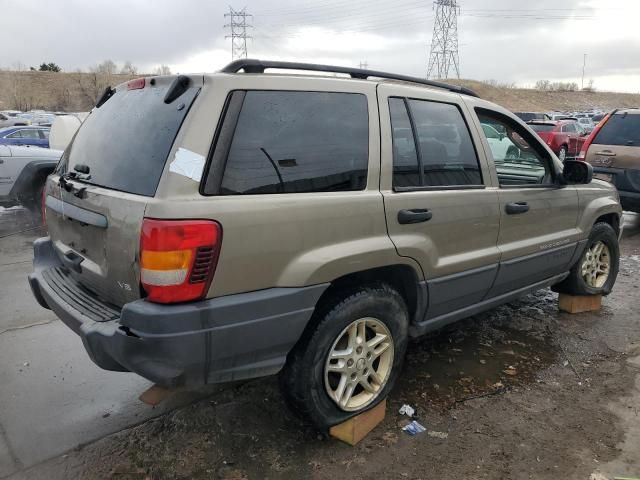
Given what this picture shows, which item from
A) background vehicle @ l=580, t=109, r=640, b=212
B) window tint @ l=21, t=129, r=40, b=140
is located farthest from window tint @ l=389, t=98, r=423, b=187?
window tint @ l=21, t=129, r=40, b=140

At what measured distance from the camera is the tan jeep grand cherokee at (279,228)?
2.12 meters

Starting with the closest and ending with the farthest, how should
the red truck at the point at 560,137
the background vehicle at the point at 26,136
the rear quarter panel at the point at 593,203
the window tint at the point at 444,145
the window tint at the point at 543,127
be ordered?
the window tint at the point at 444,145
the rear quarter panel at the point at 593,203
the background vehicle at the point at 26,136
the red truck at the point at 560,137
the window tint at the point at 543,127

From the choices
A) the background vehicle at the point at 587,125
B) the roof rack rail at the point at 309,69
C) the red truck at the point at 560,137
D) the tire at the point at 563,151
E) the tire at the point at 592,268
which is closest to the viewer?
the roof rack rail at the point at 309,69

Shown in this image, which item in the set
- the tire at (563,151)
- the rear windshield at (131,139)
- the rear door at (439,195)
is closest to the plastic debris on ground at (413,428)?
the rear door at (439,195)

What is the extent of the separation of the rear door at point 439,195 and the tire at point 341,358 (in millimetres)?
294

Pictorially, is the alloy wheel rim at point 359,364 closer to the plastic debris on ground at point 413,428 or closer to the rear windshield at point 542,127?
the plastic debris on ground at point 413,428

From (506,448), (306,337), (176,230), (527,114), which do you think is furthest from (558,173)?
(527,114)

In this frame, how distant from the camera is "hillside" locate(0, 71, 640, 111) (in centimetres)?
6228

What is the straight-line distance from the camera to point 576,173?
12.6 ft

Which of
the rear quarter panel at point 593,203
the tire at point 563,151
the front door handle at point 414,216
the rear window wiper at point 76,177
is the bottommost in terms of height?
the tire at point 563,151

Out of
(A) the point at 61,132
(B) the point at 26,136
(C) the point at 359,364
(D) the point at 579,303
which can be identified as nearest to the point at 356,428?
(C) the point at 359,364

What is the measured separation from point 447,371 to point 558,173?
5.67ft

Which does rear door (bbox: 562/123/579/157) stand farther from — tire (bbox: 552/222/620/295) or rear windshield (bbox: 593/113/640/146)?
tire (bbox: 552/222/620/295)

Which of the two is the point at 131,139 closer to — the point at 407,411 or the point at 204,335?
the point at 204,335
